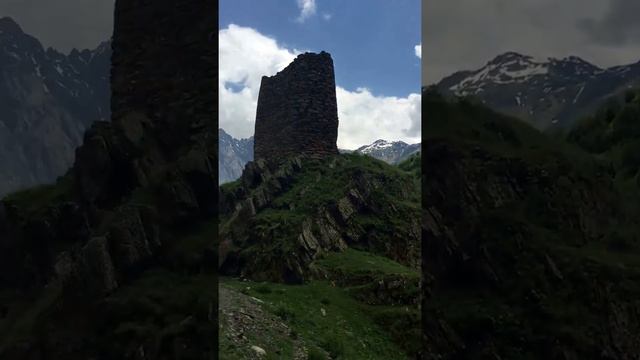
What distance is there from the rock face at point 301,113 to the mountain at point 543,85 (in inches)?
1036

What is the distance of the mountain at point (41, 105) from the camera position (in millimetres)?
9781

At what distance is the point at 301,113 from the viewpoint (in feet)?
113

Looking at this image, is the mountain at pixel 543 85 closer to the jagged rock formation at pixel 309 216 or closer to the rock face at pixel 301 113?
the jagged rock formation at pixel 309 216

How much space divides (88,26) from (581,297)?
9745mm

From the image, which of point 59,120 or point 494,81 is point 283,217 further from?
point 494,81

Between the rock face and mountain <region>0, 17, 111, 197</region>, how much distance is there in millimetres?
24217

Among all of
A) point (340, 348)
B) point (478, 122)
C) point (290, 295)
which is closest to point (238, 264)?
point (290, 295)

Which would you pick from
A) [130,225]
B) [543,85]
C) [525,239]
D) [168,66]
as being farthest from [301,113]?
[525,239]

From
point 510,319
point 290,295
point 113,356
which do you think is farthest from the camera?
point 290,295

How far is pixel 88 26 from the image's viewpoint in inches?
399

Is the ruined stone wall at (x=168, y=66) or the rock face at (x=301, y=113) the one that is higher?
the rock face at (x=301, y=113)

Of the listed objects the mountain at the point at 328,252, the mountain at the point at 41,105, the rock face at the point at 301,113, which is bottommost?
the mountain at the point at 328,252

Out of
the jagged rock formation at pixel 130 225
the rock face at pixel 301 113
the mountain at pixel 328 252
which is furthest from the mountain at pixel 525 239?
the rock face at pixel 301 113

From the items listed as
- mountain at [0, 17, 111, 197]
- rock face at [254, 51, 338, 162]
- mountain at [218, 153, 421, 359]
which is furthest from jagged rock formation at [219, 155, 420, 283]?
mountain at [0, 17, 111, 197]
